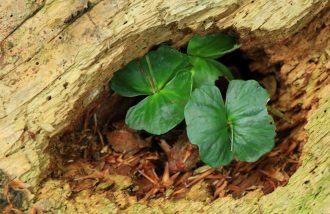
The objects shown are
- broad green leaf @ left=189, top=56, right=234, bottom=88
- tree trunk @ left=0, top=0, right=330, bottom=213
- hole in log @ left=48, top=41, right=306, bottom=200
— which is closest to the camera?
tree trunk @ left=0, top=0, right=330, bottom=213

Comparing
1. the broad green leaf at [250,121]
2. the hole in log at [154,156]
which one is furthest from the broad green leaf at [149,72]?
the broad green leaf at [250,121]

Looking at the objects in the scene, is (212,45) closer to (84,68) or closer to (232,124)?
(232,124)

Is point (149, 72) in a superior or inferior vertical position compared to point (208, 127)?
superior

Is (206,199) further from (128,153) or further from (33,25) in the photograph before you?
(33,25)

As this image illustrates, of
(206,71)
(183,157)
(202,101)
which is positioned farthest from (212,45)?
(183,157)

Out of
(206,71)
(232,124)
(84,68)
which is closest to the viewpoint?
(84,68)

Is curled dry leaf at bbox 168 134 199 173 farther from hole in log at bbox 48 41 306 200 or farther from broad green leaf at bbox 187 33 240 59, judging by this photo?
broad green leaf at bbox 187 33 240 59

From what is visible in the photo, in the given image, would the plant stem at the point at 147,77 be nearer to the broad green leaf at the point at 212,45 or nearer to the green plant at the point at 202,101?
the green plant at the point at 202,101

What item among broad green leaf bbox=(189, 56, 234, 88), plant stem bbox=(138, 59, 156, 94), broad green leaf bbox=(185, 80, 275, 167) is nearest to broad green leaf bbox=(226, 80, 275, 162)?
broad green leaf bbox=(185, 80, 275, 167)

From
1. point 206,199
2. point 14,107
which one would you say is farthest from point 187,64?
point 14,107
